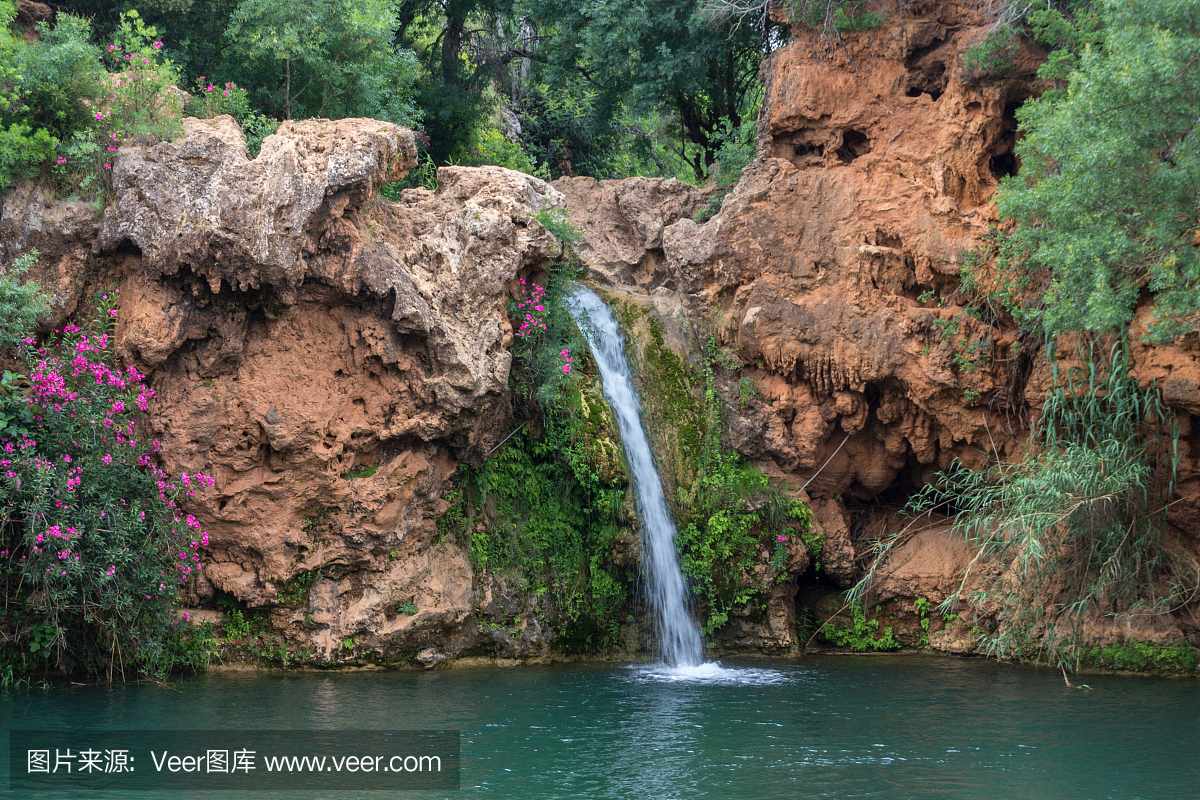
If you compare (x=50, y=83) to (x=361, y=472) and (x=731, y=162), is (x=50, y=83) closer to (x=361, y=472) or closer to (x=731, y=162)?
(x=361, y=472)

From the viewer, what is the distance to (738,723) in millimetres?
8969

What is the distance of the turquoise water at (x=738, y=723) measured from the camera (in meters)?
7.29

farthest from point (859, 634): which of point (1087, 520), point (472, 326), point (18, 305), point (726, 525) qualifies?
point (18, 305)

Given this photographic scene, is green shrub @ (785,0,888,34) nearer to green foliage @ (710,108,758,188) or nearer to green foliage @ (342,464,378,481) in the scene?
green foliage @ (710,108,758,188)

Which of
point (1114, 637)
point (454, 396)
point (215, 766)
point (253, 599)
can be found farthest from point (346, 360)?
point (1114, 637)

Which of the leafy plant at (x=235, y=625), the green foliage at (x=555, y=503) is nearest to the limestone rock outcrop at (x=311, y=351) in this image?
the leafy plant at (x=235, y=625)

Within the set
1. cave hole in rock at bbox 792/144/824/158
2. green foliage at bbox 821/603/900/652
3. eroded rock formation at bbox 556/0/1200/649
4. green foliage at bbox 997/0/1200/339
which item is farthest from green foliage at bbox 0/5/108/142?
green foliage at bbox 821/603/900/652

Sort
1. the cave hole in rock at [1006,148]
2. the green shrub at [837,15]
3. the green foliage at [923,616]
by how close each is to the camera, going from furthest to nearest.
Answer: the green shrub at [837,15] → the cave hole in rock at [1006,148] → the green foliage at [923,616]

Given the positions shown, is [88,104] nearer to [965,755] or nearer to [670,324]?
[670,324]

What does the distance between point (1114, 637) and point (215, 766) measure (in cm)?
A: 988

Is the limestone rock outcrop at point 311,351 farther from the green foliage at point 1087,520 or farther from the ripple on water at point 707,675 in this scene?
the green foliage at point 1087,520

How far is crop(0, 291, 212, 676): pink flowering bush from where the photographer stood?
31.1 ft

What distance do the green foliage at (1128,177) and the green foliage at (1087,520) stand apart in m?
1.15

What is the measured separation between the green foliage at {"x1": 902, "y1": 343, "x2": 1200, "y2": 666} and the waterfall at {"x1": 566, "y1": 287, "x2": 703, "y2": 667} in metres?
3.22
